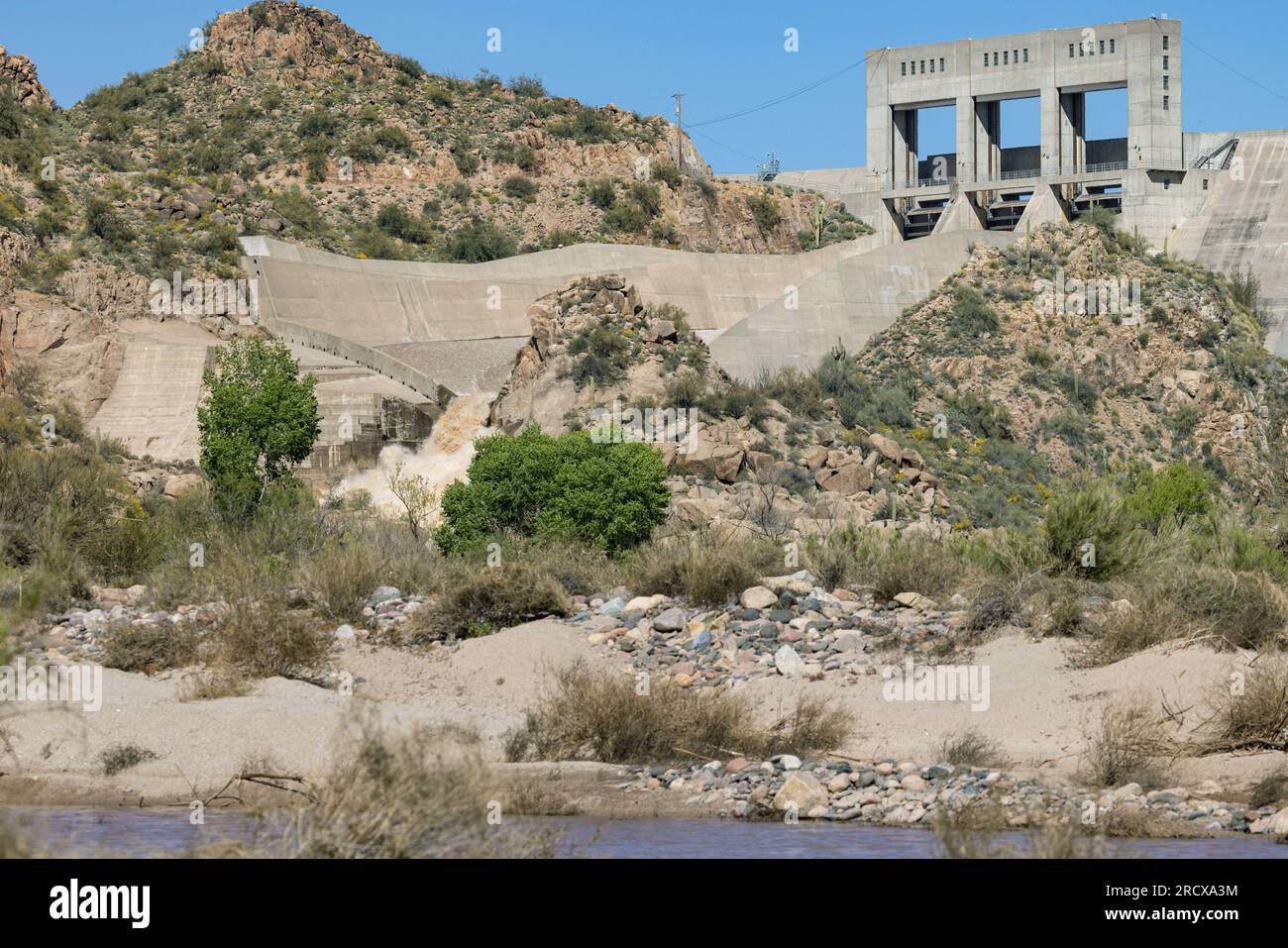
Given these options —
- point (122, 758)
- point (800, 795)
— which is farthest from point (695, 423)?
point (800, 795)

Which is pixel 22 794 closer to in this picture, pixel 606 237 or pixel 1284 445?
pixel 1284 445

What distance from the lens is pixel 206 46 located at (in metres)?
84.2

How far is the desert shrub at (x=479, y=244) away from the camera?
226 feet

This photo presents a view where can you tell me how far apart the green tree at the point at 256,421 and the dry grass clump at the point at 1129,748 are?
22.6 meters

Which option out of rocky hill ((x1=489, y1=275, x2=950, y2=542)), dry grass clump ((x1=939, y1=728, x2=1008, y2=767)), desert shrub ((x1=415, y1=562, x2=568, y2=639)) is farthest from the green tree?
dry grass clump ((x1=939, y1=728, x2=1008, y2=767))

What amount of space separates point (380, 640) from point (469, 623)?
1179 millimetres

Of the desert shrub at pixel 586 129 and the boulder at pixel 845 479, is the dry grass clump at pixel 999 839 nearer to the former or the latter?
the boulder at pixel 845 479

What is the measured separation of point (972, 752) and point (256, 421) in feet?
77.5

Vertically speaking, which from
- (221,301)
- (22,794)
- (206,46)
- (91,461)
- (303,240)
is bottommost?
(22,794)

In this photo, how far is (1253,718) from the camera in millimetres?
16797

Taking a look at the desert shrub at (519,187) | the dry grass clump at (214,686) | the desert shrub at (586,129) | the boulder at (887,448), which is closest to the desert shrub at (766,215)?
the desert shrub at (586,129)

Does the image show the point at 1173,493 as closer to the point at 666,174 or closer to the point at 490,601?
the point at 490,601

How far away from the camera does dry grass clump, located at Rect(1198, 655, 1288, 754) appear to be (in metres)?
16.7
